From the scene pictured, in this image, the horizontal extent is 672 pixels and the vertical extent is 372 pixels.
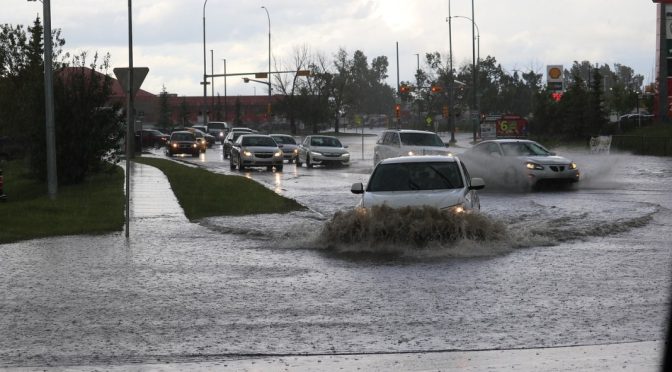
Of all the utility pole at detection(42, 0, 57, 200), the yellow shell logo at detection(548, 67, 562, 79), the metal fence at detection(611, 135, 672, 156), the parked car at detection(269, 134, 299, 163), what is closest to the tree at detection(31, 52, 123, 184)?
the utility pole at detection(42, 0, 57, 200)

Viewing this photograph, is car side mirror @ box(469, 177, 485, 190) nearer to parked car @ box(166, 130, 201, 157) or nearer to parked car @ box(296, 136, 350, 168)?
parked car @ box(296, 136, 350, 168)

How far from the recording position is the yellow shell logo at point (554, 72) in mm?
84875

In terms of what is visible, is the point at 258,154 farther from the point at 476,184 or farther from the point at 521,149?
the point at 476,184

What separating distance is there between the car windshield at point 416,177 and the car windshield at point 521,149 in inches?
547

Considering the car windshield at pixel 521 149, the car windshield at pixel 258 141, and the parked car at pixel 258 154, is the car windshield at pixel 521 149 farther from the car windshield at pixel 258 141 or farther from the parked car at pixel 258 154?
the car windshield at pixel 258 141

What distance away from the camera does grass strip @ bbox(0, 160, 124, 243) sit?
19.6 metres

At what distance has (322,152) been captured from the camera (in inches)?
1868

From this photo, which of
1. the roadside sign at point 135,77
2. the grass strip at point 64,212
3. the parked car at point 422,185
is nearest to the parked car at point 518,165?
the grass strip at point 64,212

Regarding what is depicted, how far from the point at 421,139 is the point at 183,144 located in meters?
29.9

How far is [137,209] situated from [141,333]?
14564 millimetres

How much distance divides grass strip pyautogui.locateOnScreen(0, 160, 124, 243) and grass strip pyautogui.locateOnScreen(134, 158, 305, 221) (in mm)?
1663

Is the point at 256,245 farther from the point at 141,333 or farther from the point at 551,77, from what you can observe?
the point at 551,77

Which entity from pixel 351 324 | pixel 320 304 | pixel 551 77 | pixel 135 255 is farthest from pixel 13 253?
pixel 551 77

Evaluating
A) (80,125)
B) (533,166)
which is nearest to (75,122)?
(80,125)
